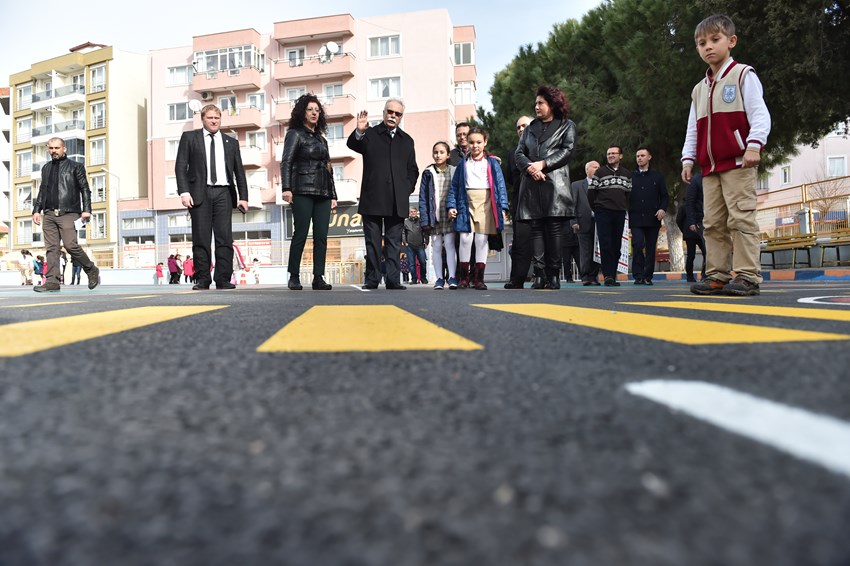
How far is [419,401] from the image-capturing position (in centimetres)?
97

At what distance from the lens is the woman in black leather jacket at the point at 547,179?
19.8ft

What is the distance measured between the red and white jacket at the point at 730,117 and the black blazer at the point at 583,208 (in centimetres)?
611

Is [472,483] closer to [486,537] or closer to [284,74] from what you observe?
[486,537]

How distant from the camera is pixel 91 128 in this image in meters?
42.2

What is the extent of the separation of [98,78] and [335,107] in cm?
1996

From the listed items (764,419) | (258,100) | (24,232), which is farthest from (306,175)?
(24,232)

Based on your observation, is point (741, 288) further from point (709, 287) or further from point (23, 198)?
point (23, 198)

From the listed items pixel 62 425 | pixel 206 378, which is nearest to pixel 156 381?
pixel 206 378

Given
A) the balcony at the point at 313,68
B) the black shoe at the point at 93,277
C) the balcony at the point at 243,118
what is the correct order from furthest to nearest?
the balcony at the point at 243,118 < the balcony at the point at 313,68 < the black shoe at the point at 93,277

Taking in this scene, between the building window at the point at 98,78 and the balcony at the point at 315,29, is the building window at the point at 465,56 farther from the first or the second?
the building window at the point at 98,78

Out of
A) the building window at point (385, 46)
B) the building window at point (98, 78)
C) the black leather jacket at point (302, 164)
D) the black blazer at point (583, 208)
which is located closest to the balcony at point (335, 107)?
the building window at point (385, 46)

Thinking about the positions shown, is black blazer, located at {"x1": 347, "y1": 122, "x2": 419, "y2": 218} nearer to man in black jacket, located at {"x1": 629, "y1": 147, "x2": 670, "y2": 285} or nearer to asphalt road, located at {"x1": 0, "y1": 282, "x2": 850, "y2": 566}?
man in black jacket, located at {"x1": 629, "y1": 147, "x2": 670, "y2": 285}

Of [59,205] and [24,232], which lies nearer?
[59,205]

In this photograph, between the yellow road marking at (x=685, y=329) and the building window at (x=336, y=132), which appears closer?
the yellow road marking at (x=685, y=329)
